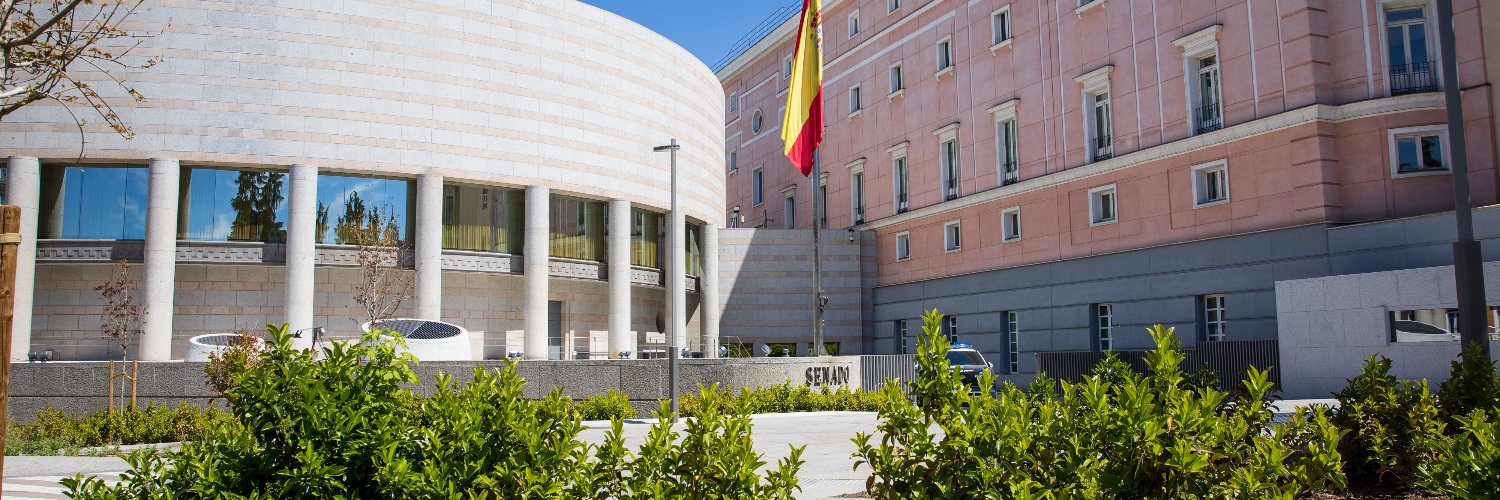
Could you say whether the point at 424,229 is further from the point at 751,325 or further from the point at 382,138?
the point at 751,325

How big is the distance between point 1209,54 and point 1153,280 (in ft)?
24.3

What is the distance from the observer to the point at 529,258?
40.0 m

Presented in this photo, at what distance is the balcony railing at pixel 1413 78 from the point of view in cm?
2939

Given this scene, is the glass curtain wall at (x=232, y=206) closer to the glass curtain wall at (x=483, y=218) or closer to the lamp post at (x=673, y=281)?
the glass curtain wall at (x=483, y=218)

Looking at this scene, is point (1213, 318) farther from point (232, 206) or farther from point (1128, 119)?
point (232, 206)

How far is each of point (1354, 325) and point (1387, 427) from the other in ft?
65.4

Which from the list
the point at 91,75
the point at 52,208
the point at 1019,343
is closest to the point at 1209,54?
the point at 1019,343

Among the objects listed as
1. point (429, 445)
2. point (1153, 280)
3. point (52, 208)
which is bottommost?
point (429, 445)

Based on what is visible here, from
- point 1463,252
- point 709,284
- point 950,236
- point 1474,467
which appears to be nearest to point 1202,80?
point 950,236

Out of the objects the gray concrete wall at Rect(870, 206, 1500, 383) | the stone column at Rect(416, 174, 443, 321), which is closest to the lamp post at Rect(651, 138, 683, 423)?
the stone column at Rect(416, 174, 443, 321)

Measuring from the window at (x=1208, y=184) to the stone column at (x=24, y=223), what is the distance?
3649 cm

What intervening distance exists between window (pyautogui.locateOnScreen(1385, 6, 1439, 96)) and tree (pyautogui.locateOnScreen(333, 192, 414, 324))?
3065 centimetres

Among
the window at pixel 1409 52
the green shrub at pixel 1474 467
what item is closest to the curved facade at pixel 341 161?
the window at pixel 1409 52

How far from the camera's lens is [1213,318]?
34031 millimetres
